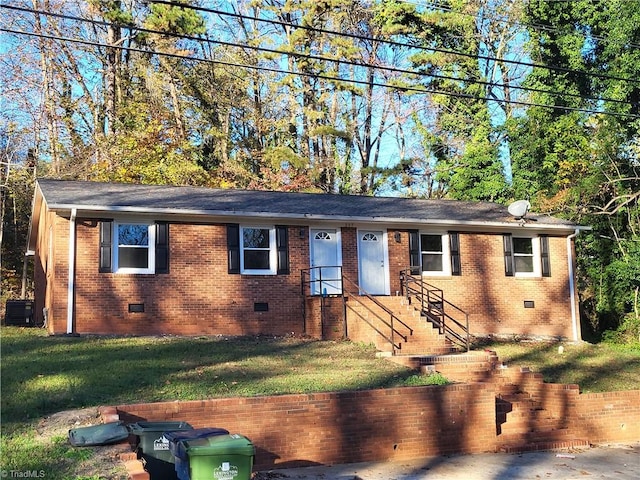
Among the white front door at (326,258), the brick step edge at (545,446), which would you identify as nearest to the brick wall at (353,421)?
the brick step edge at (545,446)

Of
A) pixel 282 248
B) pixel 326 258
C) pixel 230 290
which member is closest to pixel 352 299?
pixel 326 258

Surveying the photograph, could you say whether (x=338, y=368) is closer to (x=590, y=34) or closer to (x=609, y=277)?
(x=609, y=277)

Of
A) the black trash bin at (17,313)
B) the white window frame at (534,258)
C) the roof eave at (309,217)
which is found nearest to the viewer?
the roof eave at (309,217)

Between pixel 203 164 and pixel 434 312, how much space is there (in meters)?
18.7

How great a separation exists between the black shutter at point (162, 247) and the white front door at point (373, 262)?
5188 millimetres

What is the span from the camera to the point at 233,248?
59.1 ft

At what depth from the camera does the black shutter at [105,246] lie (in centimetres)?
1670

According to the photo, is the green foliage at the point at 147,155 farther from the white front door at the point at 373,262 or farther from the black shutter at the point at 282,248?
the white front door at the point at 373,262

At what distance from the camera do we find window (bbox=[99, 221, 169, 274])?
1680 centimetres

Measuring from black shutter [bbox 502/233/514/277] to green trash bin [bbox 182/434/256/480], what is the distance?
1490 centimetres

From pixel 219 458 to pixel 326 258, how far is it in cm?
1235

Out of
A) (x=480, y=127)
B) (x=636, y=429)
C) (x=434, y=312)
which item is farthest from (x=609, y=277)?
(x=636, y=429)

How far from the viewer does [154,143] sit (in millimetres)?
31297

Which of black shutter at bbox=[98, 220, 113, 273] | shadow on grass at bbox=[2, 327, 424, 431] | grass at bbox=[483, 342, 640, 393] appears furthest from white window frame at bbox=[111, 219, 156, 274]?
grass at bbox=[483, 342, 640, 393]
